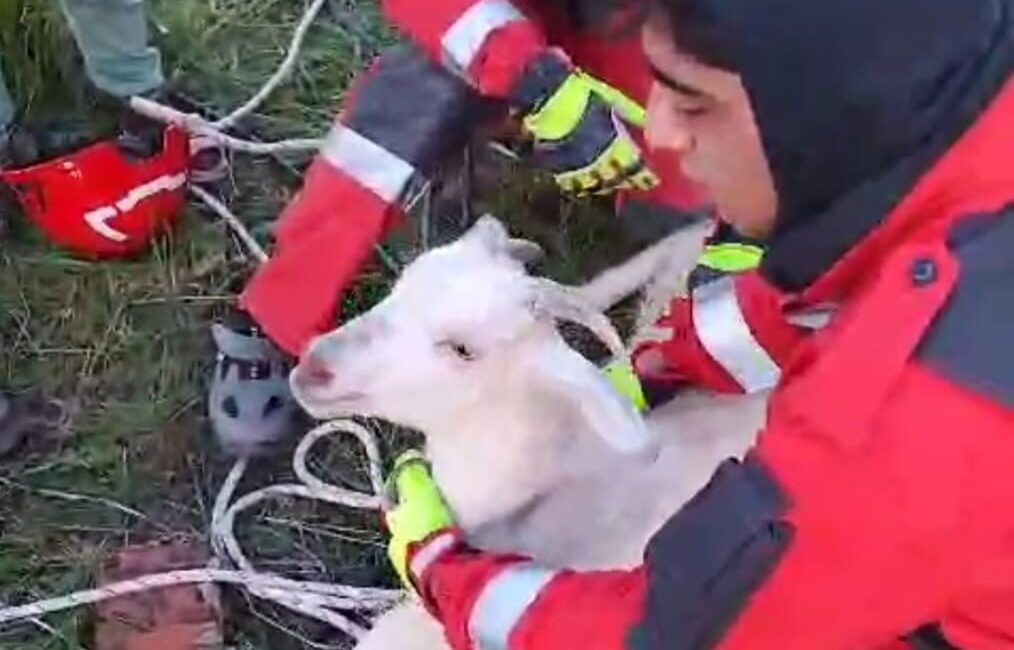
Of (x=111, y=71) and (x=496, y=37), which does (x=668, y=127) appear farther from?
(x=111, y=71)

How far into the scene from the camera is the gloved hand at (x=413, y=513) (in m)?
2.24

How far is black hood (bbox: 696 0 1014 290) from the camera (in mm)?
1556

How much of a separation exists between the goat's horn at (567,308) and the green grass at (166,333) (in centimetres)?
48

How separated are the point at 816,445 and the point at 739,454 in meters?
0.64

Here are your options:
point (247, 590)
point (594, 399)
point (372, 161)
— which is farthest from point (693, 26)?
point (247, 590)

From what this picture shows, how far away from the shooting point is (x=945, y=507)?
1594 mm

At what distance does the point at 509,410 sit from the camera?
227cm

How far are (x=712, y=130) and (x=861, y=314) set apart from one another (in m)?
0.18

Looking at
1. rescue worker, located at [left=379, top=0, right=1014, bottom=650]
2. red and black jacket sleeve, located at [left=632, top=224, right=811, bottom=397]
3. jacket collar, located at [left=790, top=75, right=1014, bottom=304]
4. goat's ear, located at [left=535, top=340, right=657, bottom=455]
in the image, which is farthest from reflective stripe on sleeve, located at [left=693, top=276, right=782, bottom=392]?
jacket collar, located at [left=790, top=75, right=1014, bottom=304]

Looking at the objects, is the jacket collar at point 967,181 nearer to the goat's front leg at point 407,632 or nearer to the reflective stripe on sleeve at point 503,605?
the reflective stripe on sleeve at point 503,605

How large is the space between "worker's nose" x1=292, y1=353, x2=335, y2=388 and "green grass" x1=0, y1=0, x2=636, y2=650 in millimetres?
472

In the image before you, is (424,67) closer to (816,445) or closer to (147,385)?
(147,385)

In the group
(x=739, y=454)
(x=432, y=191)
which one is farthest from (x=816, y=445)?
(x=432, y=191)

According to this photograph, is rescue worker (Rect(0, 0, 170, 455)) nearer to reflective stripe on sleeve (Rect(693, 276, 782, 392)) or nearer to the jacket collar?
reflective stripe on sleeve (Rect(693, 276, 782, 392))
